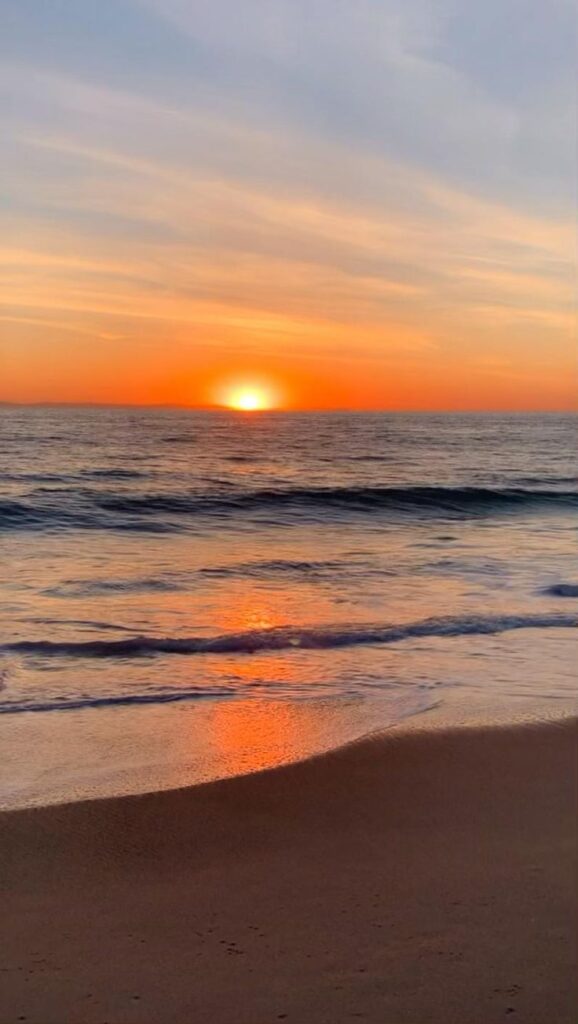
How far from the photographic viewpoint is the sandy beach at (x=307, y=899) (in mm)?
3154

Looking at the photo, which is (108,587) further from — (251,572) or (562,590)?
(562,590)

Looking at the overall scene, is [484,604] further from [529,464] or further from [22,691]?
[529,464]

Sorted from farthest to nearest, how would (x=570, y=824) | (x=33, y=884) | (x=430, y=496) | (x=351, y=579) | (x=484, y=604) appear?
1. (x=430, y=496)
2. (x=351, y=579)
3. (x=484, y=604)
4. (x=570, y=824)
5. (x=33, y=884)

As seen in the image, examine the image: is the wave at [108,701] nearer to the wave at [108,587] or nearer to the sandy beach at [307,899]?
the sandy beach at [307,899]

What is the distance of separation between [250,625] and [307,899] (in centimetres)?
557

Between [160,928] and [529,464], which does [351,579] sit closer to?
[160,928]

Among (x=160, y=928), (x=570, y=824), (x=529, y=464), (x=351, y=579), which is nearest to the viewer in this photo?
(x=160, y=928)

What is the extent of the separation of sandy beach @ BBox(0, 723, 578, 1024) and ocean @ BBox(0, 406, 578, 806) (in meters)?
0.61

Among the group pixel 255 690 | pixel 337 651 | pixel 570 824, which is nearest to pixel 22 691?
pixel 255 690

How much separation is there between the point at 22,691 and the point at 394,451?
38.0m

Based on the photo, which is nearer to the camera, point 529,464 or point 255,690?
point 255,690

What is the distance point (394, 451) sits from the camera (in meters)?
44.1

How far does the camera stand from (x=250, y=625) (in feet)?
30.7

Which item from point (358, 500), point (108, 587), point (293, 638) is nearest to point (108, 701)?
point (293, 638)
